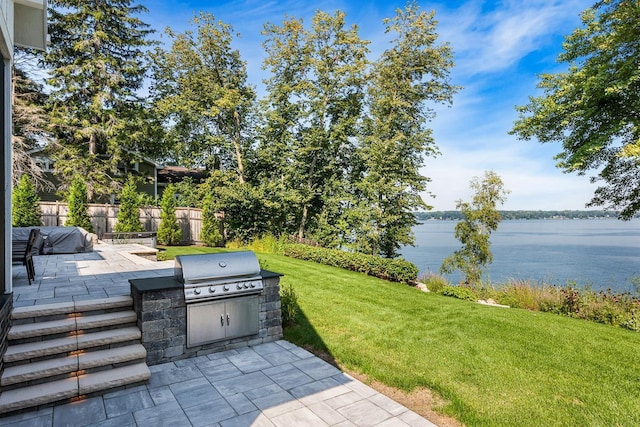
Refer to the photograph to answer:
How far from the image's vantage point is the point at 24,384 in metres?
3.16

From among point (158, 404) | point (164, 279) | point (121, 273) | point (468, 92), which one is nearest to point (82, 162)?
point (121, 273)

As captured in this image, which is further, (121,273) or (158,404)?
(121,273)

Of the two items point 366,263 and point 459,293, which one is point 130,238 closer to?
point 366,263

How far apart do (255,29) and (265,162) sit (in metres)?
6.61

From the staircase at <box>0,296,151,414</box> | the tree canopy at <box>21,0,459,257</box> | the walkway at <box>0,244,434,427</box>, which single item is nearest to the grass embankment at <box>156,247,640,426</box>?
the walkway at <box>0,244,434,427</box>

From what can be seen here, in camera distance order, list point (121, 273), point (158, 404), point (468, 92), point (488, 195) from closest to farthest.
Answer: point (158, 404) < point (121, 273) < point (488, 195) < point (468, 92)

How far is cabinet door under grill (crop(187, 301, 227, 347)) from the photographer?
400cm

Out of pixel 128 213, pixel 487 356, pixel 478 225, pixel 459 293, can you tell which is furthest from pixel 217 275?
pixel 128 213

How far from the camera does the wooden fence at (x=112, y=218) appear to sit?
12984 millimetres

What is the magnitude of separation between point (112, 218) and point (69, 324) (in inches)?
470

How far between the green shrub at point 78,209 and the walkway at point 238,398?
945cm

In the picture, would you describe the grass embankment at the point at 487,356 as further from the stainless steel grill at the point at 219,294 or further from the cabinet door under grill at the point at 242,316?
the stainless steel grill at the point at 219,294

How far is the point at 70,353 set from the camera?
11.6 ft

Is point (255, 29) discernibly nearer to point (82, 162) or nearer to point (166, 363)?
point (82, 162)
